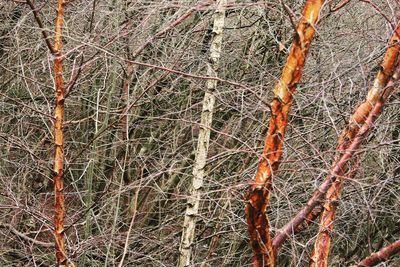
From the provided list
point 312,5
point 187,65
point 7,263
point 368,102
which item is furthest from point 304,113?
point 7,263

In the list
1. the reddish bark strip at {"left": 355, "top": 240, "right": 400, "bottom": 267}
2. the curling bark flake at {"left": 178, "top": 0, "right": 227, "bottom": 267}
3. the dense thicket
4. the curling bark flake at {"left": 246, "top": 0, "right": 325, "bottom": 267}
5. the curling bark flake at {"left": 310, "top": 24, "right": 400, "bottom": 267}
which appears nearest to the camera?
the curling bark flake at {"left": 246, "top": 0, "right": 325, "bottom": 267}

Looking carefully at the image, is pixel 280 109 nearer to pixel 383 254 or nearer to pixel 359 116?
pixel 359 116

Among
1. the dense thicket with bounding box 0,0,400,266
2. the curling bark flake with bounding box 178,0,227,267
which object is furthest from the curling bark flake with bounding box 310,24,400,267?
the curling bark flake with bounding box 178,0,227,267

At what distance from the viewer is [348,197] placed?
15.6ft

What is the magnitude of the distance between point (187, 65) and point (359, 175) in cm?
192

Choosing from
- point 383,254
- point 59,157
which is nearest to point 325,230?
point 383,254

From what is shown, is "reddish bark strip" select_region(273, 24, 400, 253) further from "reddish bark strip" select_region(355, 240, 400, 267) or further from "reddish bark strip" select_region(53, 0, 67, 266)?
"reddish bark strip" select_region(53, 0, 67, 266)

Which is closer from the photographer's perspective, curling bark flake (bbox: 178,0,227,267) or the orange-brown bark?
the orange-brown bark

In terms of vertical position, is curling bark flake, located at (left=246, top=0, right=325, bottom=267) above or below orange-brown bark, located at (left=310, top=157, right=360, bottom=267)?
above

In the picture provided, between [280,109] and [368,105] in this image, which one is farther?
[368,105]

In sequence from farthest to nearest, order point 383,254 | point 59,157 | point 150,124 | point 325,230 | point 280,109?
point 150,124
point 59,157
point 325,230
point 383,254
point 280,109

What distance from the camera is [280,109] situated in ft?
13.1

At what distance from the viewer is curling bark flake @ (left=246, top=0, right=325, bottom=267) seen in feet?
12.8

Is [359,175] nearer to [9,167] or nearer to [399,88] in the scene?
[399,88]
